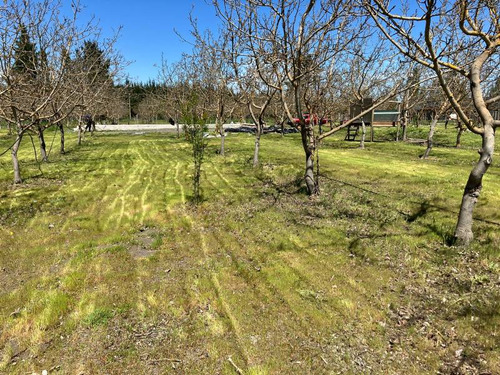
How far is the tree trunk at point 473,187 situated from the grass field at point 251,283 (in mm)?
341

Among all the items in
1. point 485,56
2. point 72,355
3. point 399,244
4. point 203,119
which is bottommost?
point 72,355

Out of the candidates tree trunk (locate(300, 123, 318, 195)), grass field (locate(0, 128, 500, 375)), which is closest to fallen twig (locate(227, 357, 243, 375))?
grass field (locate(0, 128, 500, 375))

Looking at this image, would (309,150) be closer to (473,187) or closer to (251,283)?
(473,187)

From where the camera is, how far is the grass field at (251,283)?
4.08 m

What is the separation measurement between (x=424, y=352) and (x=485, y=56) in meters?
5.35

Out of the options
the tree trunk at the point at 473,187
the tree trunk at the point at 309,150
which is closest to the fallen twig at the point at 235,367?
the tree trunk at the point at 473,187

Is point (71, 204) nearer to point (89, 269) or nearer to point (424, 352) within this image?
point (89, 269)

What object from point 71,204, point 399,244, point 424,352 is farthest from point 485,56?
point 71,204

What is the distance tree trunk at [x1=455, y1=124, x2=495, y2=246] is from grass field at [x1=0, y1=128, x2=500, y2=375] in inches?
13.4

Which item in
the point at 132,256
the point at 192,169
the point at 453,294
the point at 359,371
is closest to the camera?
the point at 359,371

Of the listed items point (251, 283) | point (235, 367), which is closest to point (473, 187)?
point (251, 283)

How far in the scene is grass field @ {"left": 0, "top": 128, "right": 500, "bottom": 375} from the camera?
161 inches

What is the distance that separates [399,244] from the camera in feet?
22.9

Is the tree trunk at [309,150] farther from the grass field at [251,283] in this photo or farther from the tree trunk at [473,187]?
the tree trunk at [473,187]
